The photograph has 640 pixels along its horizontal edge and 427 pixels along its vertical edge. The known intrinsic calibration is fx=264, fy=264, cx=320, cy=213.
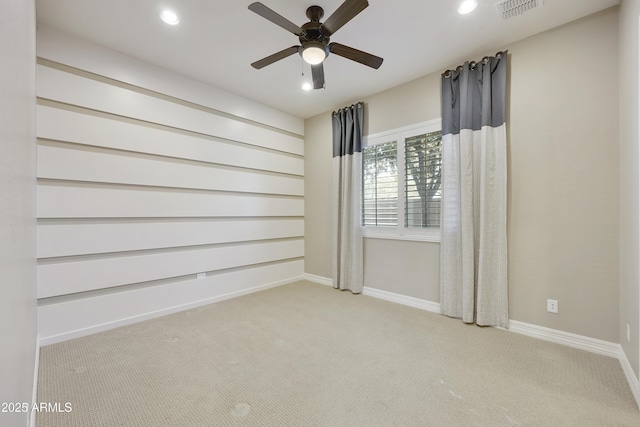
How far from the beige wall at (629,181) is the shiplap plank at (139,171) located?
3.78 metres

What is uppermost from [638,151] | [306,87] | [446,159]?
[306,87]

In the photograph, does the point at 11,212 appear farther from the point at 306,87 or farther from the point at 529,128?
the point at 529,128

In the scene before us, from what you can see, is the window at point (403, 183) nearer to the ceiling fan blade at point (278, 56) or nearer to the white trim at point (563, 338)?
the white trim at point (563, 338)

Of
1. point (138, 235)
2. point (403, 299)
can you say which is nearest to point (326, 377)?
point (403, 299)

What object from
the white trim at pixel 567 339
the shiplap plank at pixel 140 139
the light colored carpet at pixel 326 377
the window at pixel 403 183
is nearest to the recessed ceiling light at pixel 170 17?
the shiplap plank at pixel 140 139

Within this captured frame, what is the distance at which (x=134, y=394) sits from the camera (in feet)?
5.68

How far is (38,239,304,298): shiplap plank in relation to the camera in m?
2.40

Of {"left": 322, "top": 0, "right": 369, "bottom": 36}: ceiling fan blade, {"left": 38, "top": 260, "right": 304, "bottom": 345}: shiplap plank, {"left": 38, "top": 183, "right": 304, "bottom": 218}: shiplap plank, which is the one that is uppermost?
{"left": 322, "top": 0, "right": 369, "bottom": 36}: ceiling fan blade

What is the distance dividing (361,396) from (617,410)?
1529 mm

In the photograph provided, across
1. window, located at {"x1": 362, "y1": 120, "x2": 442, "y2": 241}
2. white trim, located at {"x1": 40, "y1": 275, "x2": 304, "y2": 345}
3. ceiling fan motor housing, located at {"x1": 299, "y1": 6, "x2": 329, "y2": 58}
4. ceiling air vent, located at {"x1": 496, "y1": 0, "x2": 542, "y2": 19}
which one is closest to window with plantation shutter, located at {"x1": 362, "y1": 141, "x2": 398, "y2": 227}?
window, located at {"x1": 362, "y1": 120, "x2": 442, "y2": 241}

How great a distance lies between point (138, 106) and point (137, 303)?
215cm

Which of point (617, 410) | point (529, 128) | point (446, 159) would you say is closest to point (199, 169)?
point (446, 159)

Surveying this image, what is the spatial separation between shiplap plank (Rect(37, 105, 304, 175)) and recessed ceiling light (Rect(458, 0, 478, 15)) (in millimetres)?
2896

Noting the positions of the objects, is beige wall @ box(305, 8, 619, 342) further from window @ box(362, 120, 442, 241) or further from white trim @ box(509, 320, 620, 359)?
window @ box(362, 120, 442, 241)
